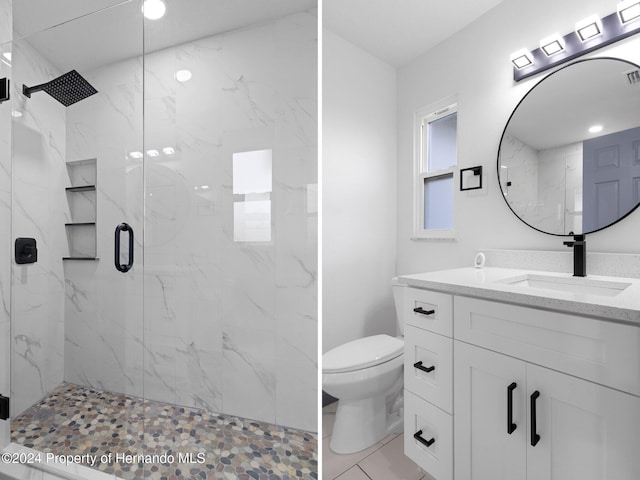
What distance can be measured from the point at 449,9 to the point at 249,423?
2369 millimetres

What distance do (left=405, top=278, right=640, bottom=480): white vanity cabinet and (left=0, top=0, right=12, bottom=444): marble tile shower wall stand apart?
72.2 inches

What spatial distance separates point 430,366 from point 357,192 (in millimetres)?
1186

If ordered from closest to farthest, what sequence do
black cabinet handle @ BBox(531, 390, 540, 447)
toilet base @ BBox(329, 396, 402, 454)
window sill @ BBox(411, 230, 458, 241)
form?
black cabinet handle @ BBox(531, 390, 540, 447) → toilet base @ BBox(329, 396, 402, 454) → window sill @ BBox(411, 230, 458, 241)

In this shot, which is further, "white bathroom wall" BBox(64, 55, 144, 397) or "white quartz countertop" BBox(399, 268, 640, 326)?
"white bathroom wall" BBox(64, 55, 144, 397)

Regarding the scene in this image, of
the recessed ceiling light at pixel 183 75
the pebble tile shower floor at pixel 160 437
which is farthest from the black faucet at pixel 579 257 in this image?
the recessed ceiling light at pixel 183 75

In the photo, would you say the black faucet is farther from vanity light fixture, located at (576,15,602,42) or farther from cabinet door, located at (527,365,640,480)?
vanity light fixture, located at (576,15,602,42)

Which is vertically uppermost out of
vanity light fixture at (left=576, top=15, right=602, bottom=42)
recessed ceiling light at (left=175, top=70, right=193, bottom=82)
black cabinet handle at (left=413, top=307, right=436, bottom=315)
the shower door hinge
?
vanity light fixture at (left=576, top=15, right=602, bottom=42)

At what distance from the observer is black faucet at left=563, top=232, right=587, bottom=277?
1.24 m

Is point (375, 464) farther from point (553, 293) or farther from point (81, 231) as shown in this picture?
point (81, 231)

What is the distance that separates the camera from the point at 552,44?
54.8 inches

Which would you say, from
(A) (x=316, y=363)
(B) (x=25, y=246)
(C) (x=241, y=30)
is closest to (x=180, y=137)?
(C) (x=241, y=30)

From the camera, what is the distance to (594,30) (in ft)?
4.16

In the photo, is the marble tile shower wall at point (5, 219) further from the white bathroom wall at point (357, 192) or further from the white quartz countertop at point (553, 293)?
the white quartz countertop at point (553, 293)

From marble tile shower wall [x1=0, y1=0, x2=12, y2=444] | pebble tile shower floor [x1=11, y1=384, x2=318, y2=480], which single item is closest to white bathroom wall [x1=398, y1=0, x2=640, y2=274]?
pebble tile shower floor [x1=11, y1=384, x2=318, y2=480]
